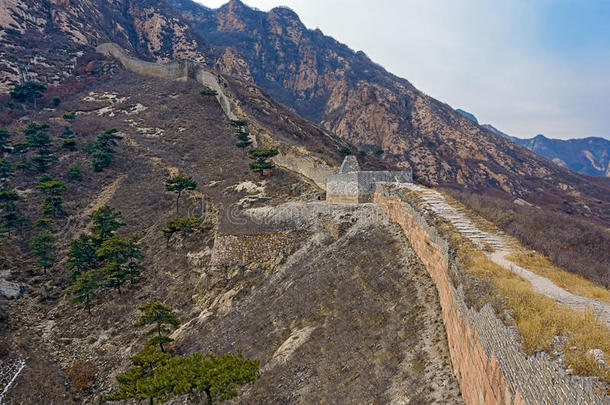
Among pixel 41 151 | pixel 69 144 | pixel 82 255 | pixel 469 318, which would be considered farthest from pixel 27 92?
pixel 469 318

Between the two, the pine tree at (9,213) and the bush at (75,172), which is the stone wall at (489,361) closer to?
the pine tree at (9,213)

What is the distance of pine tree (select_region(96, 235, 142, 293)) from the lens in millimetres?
18344

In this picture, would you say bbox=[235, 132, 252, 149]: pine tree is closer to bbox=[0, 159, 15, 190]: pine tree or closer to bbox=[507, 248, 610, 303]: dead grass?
bbox=[0, 159, 15, 190]: pine tree

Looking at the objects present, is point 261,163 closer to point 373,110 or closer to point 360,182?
point 360,182

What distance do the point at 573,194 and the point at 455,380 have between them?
6804 centimetres

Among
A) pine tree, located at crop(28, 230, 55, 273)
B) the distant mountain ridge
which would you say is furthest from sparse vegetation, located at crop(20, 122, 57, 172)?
the distant mountain ridge

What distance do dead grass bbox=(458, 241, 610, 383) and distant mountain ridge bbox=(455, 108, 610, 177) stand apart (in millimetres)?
148935

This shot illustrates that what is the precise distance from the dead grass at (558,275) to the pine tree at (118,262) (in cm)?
1834

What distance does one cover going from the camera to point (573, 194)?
58.9 meters

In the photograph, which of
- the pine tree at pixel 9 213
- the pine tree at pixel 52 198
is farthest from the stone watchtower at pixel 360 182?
the pine tree at pixel 9 213

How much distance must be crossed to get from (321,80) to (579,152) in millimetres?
134104

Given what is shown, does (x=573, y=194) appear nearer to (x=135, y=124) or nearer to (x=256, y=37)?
(x=135, y=124)

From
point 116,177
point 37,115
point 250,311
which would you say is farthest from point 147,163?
point 250,311

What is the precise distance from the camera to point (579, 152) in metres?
158
